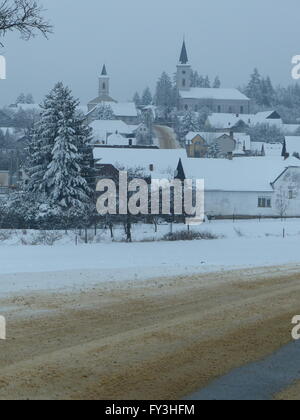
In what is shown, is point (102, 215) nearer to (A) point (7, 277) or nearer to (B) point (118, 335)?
(A) point (7, 277)

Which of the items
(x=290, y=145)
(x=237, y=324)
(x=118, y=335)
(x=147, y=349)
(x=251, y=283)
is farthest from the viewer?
(x=290, y=145)

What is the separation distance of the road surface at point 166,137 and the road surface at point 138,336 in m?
114

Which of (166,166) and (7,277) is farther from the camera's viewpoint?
(166,166)

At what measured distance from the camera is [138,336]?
11.7 meters

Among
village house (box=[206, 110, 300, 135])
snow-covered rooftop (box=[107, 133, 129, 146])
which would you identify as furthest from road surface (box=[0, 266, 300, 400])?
village house (box=[206, 110, 300, 135])

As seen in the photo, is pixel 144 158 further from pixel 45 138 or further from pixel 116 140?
pixel 116 140

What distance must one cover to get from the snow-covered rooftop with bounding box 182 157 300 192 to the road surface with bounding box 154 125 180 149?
176 ft

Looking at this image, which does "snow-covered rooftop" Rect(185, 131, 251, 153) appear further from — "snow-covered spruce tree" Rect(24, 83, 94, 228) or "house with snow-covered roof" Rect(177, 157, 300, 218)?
"snow-covered spruce tree" Rect(24, 83, 94, 228)

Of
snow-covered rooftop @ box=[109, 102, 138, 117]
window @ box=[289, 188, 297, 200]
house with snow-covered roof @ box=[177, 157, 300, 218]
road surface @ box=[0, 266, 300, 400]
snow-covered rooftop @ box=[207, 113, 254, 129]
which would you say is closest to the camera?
road surface @ box=[0, 266, 300, 400]

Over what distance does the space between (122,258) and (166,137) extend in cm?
12568

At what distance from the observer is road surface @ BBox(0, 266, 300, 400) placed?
912 cm

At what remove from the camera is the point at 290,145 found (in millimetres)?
108562

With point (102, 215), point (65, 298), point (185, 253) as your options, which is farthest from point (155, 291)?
point (102, 215)

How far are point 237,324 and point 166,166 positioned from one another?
6434cm
